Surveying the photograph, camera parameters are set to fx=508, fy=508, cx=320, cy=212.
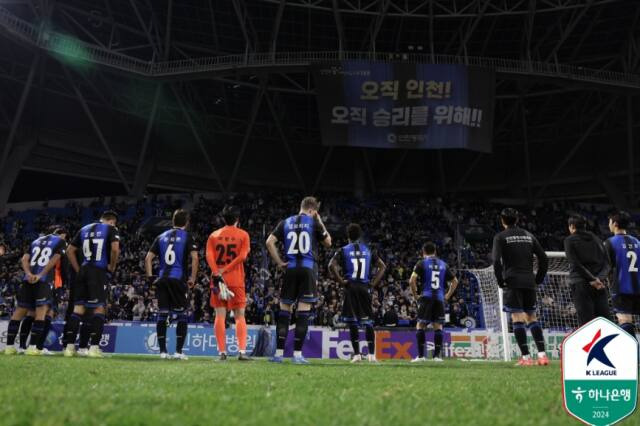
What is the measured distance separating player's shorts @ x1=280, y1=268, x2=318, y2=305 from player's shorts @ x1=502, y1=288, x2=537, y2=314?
2.99 metres

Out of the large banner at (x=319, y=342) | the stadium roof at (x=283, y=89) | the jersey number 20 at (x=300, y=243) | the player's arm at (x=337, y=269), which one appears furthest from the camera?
the stadium roof at (x=283, y=89)

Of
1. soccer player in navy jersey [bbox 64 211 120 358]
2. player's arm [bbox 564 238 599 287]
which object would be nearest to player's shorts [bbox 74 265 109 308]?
soccer player in navy jersey [bbox 64 211 120 358]

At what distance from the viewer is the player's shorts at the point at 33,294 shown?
30.5 ft

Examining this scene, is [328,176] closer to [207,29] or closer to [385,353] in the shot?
[207,29]

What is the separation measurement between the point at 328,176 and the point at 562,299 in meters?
28.0

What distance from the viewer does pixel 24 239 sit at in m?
30.8

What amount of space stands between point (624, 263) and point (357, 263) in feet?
13.9

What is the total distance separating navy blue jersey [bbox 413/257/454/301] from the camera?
10.3 m

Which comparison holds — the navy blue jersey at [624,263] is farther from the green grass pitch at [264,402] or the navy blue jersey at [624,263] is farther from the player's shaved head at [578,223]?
the green grass pitch at [264,402]

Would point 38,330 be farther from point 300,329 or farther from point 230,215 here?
point 300,329

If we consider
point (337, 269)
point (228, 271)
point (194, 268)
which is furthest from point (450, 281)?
point (194, 268)

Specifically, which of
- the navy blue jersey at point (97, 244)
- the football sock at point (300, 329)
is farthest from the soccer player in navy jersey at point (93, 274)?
the football sock at point (300, 329)

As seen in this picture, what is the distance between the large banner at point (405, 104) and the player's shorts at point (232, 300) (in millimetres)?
20772

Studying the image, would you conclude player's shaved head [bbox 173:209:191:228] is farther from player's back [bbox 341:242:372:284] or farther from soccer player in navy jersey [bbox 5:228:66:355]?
player's back [bbox 341:242:372:284]
